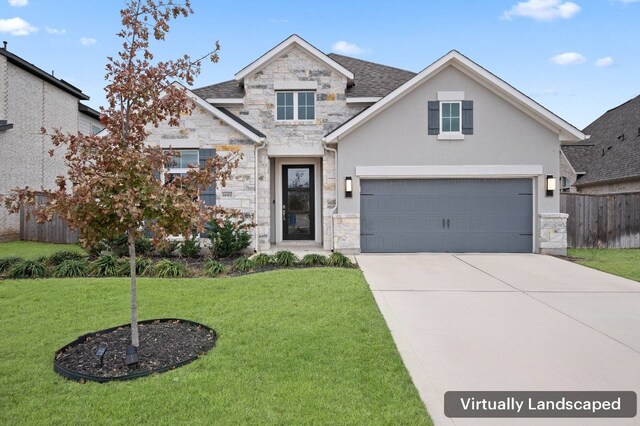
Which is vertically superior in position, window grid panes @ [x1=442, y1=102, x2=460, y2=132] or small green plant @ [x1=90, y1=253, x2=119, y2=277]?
window grid panes @ [x1=442, y1=102, x2=460, y2=132]

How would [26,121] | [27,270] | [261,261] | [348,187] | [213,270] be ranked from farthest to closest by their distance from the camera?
1. [26,121]
2. [348,187]
3. [261,261]
4. [213,270]
5. [27,270]

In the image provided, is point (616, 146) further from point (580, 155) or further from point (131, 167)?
point (131, 167)

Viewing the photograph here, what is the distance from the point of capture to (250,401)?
3.27 metres

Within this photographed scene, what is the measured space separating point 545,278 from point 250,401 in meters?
7.43

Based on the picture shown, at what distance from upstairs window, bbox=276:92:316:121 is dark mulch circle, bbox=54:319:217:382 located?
8.95m

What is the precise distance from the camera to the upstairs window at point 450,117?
38.5ft

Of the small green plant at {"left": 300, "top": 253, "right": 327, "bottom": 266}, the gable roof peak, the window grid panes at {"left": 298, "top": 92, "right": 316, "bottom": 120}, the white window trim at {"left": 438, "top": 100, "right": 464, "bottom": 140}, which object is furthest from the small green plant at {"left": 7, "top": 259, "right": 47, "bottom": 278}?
the white window trim at {"left": 438, "top": 100, "right": 464, "bottom": 140}

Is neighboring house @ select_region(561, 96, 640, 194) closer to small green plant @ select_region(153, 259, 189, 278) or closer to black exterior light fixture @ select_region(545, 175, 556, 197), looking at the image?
black exterior light fixture @ select_region(545, 175, 556, 197)

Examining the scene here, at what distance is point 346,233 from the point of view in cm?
1166

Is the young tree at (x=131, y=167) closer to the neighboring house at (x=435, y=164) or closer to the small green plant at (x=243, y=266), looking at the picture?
the small green plant at (x=243, y=266)

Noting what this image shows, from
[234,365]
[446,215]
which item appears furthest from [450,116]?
[234,365]

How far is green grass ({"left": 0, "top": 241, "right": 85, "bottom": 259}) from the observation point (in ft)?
38.7

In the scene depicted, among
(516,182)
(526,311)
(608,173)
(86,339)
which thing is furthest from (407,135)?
(608,173)

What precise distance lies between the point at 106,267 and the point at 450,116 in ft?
32.8
